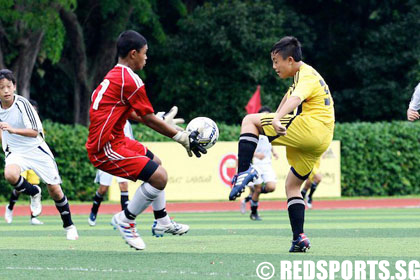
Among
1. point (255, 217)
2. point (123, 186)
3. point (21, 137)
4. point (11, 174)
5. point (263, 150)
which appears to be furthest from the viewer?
point (263, 150)

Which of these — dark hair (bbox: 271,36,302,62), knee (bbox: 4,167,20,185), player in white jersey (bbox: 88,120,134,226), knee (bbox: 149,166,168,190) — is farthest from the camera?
player in white jersey (bbox: 88,120,134,226)

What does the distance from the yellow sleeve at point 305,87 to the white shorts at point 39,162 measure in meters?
4.16

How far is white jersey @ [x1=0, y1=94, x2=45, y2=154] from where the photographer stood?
39.4ft

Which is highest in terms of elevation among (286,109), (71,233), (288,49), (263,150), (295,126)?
(288,49)

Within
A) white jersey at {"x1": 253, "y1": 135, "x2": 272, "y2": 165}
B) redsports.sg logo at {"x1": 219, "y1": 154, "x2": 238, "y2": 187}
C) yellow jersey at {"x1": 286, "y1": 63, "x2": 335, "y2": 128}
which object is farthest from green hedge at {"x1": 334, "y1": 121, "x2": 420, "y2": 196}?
yellow jersey at {"x1": 286, "y1": 63, "x2": 335, "y2": 128}

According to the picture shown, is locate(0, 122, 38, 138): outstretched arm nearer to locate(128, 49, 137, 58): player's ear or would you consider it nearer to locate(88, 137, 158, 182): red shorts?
locate(88, 137, 158, 182): red shorts

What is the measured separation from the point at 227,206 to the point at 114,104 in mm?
15245

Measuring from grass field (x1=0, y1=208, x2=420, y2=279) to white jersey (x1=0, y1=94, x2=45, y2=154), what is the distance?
4.13ft

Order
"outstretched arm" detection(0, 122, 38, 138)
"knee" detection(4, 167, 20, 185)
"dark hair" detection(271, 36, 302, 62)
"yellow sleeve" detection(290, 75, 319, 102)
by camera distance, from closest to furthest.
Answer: "yellow sleeve" detection(290, 75, 319, 102) < "dark hair" detection(271, 36, 302, 62) < "outstretched arm" detection(0, 122, 38, 138) < "knee" detection(4, 167, 20, 185)

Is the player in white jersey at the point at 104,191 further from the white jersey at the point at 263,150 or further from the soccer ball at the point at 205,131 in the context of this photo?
the soccer ball at the point at 205,131

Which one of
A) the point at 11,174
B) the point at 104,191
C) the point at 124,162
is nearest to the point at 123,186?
the point at 104,191

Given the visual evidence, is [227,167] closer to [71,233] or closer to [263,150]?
[263,150]

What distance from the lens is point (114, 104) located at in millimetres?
8906

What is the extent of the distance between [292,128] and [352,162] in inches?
787
